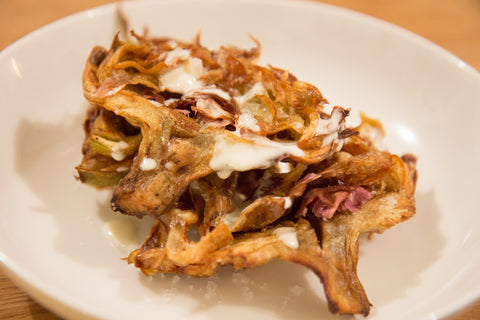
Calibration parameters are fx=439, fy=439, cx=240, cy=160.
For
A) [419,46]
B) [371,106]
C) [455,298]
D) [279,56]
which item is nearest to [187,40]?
[279,56]

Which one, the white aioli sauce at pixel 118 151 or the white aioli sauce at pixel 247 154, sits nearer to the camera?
the white aioli sauce at pixel 247 154

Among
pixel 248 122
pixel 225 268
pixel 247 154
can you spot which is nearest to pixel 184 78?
pixel 248 122

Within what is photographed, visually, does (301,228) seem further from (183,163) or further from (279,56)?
(279,56)

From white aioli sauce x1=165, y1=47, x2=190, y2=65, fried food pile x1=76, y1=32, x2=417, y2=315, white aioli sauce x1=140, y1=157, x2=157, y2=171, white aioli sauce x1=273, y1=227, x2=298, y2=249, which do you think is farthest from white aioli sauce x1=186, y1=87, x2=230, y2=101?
white aioli sauce x1=273, y1=227, x2=298, y2=249

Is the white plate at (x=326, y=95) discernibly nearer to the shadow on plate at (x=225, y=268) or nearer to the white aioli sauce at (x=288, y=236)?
the shadow on plate at (x=225, y=268)

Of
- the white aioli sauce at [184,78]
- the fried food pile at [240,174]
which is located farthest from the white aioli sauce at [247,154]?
the white aioli sauce at [184,78]

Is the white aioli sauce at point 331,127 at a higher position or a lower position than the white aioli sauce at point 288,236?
higher
